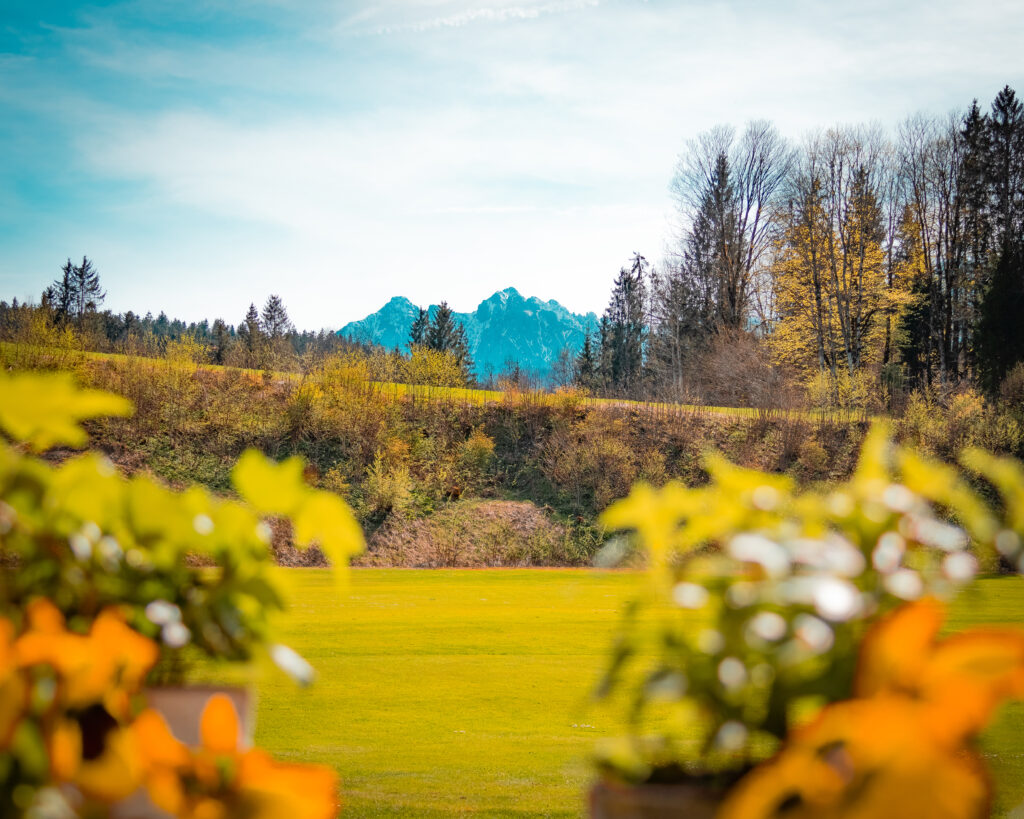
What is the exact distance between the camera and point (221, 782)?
1.94 feet

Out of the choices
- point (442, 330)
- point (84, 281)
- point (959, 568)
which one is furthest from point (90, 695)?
point (84, 281)

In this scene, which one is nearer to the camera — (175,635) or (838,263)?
(175,635)

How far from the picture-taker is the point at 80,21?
8477mm

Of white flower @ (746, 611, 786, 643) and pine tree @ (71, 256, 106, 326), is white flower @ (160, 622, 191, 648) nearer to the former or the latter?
white flower @ (746, 611, 786, 643)

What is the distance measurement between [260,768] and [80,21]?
10425 mm

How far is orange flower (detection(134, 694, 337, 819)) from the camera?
0.57m

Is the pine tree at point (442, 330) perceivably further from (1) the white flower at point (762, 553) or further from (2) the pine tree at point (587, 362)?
(1) the white flower at point (762, 553)

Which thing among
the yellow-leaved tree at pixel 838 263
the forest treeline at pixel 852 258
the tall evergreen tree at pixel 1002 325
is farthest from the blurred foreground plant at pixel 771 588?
the yellow-leaved tree at pixel 838 263

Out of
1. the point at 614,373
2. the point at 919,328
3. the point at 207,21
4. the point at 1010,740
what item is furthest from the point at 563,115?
the point at 614,373

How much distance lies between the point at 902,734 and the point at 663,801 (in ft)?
0.65

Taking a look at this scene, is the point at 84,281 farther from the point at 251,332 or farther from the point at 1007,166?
the point at 1007,166

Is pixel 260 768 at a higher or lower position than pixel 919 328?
lower

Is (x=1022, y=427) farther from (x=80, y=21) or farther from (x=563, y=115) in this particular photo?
(x=80, y=21)

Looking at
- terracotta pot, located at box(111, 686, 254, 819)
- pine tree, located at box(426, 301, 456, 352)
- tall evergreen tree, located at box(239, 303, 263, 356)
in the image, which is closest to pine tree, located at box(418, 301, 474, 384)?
pine tree, located at box(426, 301, 456, 352)
